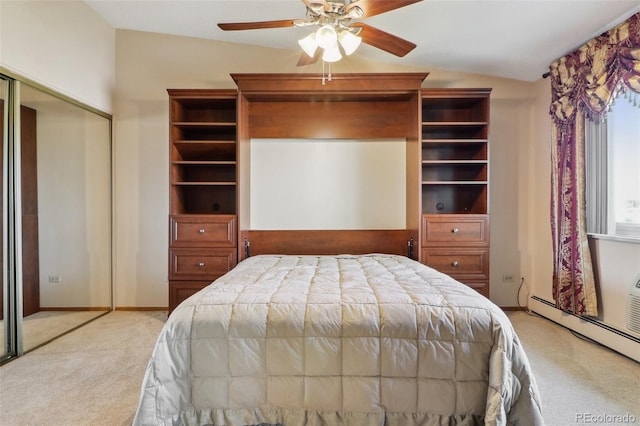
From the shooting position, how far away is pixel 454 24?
2.51 m

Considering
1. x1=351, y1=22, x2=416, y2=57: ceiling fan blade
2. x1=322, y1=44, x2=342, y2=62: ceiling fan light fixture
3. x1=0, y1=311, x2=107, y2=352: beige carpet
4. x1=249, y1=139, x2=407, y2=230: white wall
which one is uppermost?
x1=351, y1=22, x2=416, y2=57: ceiling fan blade

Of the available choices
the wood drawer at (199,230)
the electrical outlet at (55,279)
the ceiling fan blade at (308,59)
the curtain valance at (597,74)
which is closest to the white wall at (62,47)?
the wood drawer at (199,230)

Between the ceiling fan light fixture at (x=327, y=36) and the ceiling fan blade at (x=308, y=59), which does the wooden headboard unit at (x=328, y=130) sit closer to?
the ceiling fan blade at (x=308, y=59)

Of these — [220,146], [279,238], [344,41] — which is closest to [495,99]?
[344,41]

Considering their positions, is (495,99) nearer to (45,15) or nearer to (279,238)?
(279,238)

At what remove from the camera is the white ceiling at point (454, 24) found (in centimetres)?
223

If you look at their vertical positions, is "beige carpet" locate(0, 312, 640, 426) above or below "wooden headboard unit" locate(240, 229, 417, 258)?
below

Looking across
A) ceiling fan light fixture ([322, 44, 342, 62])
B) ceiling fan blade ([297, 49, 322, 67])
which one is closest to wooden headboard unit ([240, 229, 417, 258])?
ceiling fan blade ([297, 49, 322, 67])

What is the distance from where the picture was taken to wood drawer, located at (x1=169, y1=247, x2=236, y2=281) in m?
2.88

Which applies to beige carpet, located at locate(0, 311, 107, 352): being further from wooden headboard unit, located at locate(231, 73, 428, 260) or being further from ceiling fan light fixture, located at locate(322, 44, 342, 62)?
ceiling fan light fixture, located at locate(322, 44, 342, 62)

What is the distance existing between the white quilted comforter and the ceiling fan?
157 cm

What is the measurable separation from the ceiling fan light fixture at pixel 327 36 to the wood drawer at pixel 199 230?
5.71ft

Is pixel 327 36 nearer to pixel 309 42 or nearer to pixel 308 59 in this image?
pixel 309 42

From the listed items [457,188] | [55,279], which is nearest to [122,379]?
[55,279]
